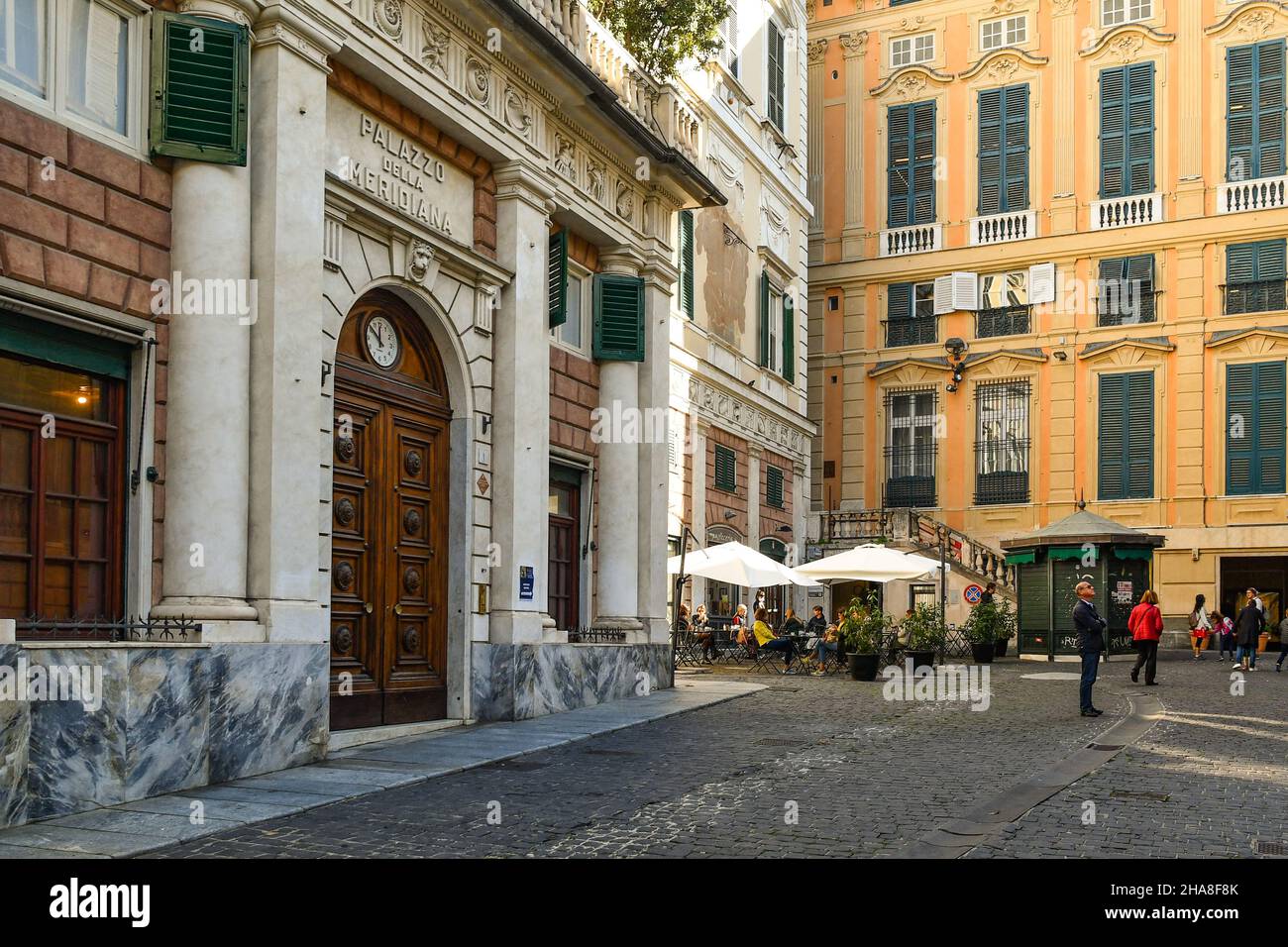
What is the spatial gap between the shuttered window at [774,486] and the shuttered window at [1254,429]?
10.6 m

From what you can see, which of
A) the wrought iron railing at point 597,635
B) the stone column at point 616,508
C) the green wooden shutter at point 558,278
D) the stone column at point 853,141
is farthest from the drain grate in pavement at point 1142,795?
the stone column at point 853,141

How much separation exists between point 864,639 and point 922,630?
82.9 inches

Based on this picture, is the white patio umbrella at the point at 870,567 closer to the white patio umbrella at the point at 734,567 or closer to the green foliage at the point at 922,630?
the white patio umbrella at the point at 734,567

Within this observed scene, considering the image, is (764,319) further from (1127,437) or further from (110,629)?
(110,629)

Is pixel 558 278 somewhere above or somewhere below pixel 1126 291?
below

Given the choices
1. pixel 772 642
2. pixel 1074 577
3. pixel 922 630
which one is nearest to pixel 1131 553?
pixel 1074 577

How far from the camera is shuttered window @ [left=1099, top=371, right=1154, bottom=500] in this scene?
34.2m

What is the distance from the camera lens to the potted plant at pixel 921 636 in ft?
75.8

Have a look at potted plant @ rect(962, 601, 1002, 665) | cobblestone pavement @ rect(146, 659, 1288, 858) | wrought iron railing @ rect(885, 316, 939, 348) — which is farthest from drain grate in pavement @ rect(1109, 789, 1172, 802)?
wrought iron railing @ rect(885, 316, 939, 348)

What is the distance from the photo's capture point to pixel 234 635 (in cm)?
1052

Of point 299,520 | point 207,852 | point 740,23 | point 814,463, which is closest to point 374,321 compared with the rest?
point 299,520

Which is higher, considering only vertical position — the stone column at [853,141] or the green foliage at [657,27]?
the stone column at [853,141]

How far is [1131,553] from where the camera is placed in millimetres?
28328

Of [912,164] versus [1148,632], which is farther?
[912,164]
